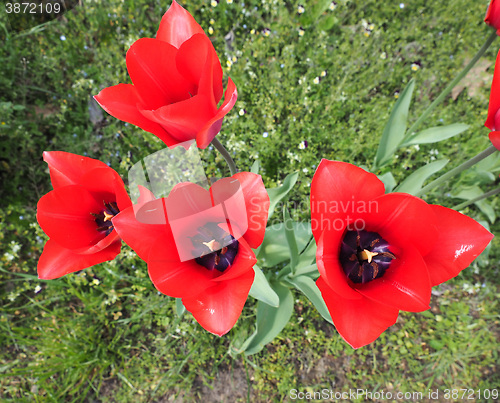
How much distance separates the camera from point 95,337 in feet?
7.88

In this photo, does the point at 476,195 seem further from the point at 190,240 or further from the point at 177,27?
the point at 177,27

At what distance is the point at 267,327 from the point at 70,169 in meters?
1.32

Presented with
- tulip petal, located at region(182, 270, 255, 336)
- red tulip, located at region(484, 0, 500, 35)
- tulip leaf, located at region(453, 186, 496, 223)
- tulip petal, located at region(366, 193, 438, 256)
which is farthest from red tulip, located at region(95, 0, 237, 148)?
tulip leaf, located at region(453, 186, 496, 223)

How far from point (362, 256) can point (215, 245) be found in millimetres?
520

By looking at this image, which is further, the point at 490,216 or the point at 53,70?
the point at 53,70

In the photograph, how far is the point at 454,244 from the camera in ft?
2.98

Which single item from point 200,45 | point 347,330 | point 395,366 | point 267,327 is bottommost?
point 395,366

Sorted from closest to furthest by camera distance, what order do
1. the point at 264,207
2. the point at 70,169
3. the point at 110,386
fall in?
1. the point at 264,207
2. the point at 70,169
3. the point at 110,386

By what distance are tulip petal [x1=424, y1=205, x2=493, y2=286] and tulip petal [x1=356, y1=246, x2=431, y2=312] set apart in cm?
8

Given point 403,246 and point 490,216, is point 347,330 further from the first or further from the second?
point 490,216

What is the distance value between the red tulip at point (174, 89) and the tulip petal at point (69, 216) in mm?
365

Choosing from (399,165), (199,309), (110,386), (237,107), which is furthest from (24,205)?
(399,165)

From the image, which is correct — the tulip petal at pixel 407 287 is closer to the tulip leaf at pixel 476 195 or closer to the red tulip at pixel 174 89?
the red tulip at pixel 174 89

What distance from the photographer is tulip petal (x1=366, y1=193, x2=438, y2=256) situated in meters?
0.86
